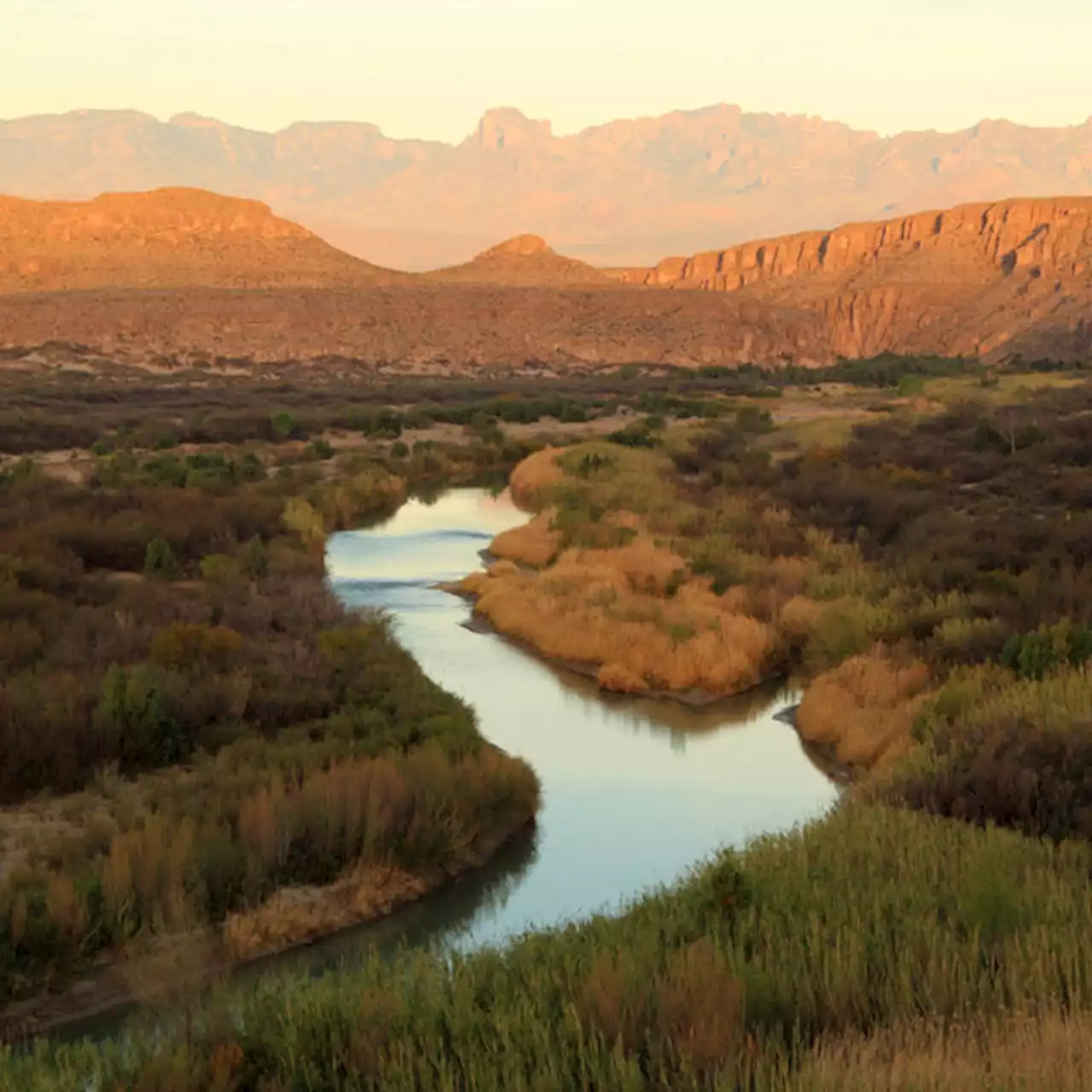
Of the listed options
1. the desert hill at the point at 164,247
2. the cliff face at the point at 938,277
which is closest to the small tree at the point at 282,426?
the desert hill at the point at 164,247

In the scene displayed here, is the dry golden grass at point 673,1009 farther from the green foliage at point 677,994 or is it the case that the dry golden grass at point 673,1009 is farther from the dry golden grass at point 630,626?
the dry golden grass at point 630,626

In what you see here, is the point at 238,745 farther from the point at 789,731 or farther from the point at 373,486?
the point at 373,486

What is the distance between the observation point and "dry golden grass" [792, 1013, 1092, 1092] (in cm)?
459

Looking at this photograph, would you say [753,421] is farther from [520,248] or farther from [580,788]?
[520,248]

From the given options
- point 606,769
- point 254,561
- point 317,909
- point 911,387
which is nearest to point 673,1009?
Result: point 317,909

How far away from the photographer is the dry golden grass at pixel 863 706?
44.1 feet

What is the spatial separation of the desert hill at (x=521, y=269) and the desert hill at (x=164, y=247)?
9.94 meters

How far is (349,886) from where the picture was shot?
9.84m

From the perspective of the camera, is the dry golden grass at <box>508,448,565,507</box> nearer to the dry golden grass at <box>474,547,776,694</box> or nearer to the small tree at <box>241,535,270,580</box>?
the dry golden grass at <box>474,547,776,694</box>

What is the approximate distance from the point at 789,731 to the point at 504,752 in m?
3.62

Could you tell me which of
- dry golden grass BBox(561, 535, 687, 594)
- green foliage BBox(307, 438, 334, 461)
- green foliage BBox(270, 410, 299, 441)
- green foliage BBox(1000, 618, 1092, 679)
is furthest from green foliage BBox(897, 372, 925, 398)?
green foliage BBox(1000, 618, 1092, 679)

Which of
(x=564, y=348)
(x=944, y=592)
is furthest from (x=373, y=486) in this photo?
(x=564, y=348)

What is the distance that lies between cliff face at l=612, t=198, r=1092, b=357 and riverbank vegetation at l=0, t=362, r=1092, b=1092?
8869 cm

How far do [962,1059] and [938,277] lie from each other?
148344 mm
